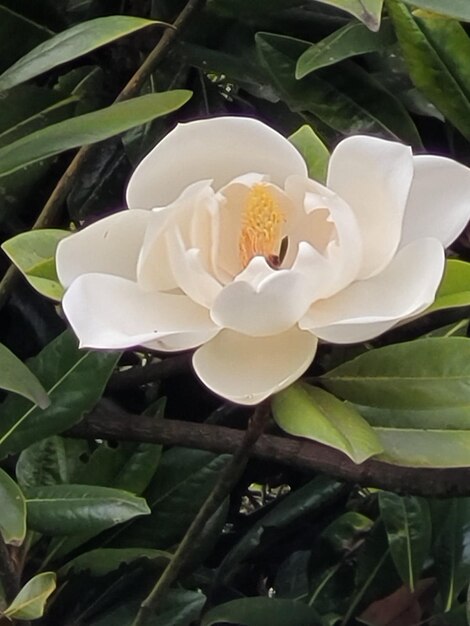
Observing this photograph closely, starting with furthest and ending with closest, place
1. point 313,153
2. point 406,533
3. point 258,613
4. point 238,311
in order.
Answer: point 406,533, point 258,613, point 313,153, point 238,311

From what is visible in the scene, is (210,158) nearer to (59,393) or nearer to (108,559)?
(59,393)

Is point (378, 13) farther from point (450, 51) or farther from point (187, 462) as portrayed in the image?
point (187, 462)

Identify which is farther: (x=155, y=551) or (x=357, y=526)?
(x=357, y=526)

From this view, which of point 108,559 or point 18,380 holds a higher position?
point 18,380

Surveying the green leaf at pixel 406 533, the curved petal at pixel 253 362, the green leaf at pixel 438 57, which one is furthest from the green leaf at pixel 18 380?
the green leaf at pixel 406 533

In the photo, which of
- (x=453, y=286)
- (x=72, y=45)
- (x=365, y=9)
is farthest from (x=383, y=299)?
(x=72, y=45)

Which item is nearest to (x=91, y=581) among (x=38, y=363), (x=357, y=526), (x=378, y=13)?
(x=38, y=363)
